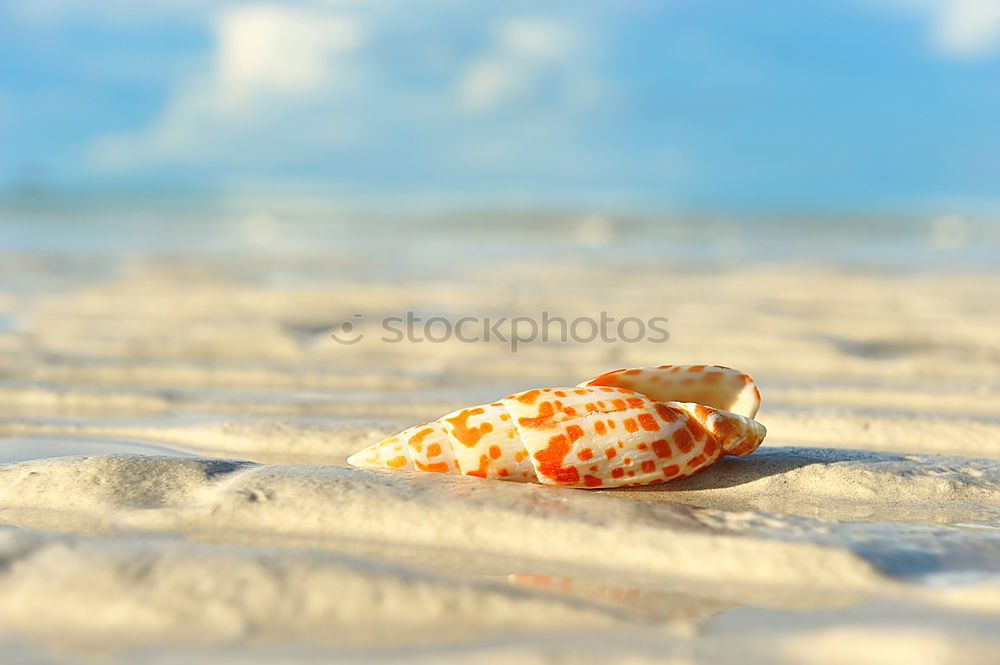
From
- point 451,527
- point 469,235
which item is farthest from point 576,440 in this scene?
point 469,235

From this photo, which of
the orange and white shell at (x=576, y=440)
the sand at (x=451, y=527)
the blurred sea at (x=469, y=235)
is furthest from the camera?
the blurred sea at (x=469, y=235)

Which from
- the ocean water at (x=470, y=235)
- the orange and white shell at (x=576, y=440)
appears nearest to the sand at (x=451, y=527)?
the orange and white shell at (x=576, y=440)

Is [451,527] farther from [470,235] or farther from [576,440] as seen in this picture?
[470,235]

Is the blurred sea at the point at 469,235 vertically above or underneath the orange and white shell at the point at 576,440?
above

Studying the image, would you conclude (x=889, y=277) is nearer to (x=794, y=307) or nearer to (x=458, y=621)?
(x=794, y=307)

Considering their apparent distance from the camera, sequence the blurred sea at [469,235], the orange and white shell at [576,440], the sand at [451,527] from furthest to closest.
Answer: the blurred sea at [469,235] < the orange and white shell at [576,440] < the sand at [451,527]

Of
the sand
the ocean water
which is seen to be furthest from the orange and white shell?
the ocean water

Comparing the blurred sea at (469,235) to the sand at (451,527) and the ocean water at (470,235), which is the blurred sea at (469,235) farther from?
the sand at (451,527)
